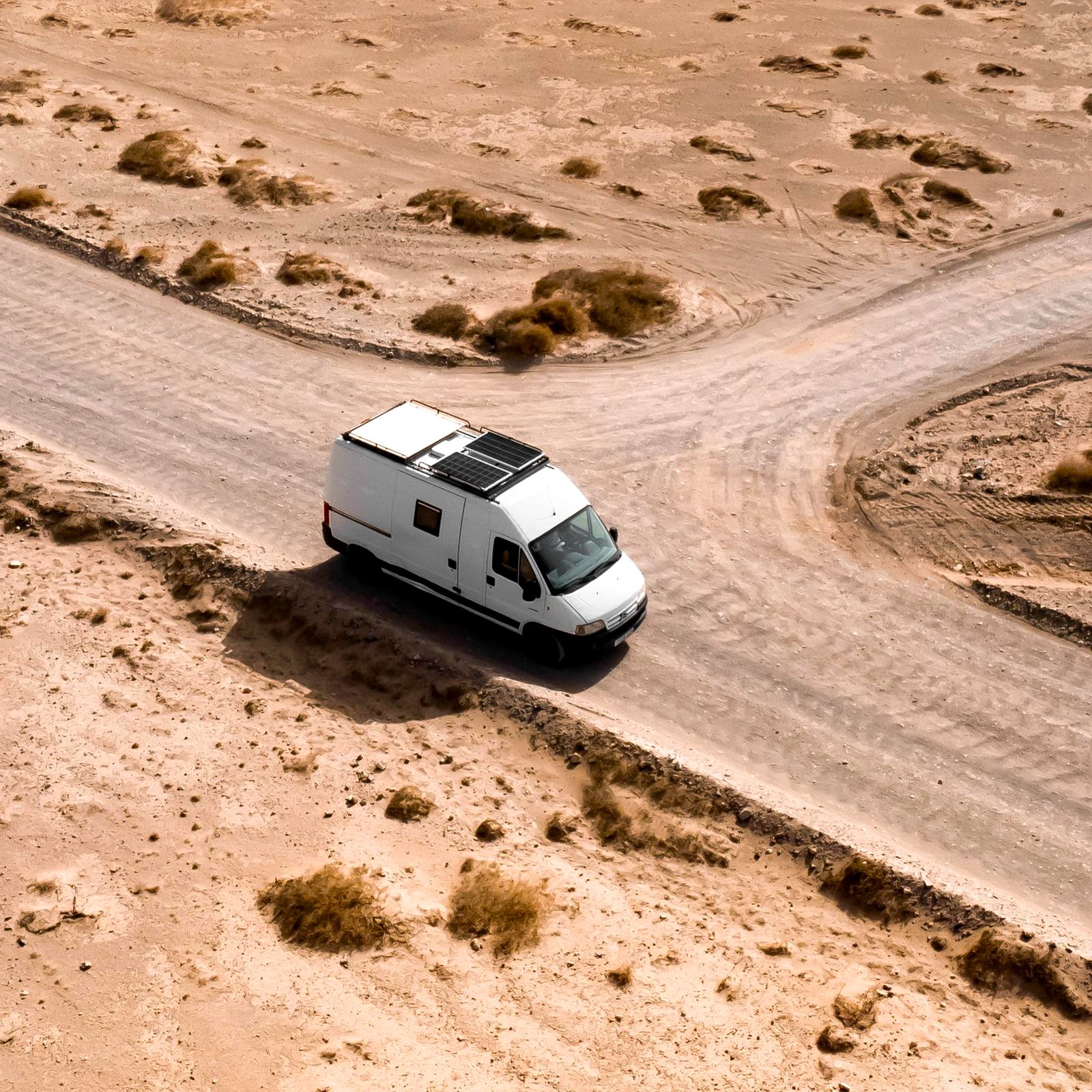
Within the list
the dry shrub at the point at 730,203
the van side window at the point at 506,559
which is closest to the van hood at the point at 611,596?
the van side window at the point at 506,559

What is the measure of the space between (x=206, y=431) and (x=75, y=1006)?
13.3 metres

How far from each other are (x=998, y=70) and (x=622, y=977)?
125 feet

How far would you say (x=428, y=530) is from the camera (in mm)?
19062

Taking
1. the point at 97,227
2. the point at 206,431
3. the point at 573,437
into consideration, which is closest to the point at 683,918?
the point at 573,437

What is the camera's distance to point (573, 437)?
24844 millimetres

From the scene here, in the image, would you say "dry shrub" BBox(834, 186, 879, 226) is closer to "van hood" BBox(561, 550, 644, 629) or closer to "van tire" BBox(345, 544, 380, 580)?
"van hood" BBox(561, 550, 644, 629)

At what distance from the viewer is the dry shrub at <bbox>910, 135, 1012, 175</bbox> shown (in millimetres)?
35906

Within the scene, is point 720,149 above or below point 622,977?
above

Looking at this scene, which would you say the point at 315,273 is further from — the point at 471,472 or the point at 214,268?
the point at 471,472

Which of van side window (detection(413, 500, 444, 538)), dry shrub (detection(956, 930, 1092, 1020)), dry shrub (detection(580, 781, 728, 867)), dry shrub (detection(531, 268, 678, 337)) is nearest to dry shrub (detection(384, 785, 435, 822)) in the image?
dry shrub (detection(580, 781, 728, 867))

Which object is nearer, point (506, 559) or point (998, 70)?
point (506, 559)

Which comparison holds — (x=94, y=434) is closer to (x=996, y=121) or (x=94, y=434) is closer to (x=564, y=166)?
(x=564, y=166)

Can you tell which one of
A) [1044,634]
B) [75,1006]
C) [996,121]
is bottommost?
[75,1006]

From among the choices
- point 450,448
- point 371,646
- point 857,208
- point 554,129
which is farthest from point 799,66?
point 371,646
